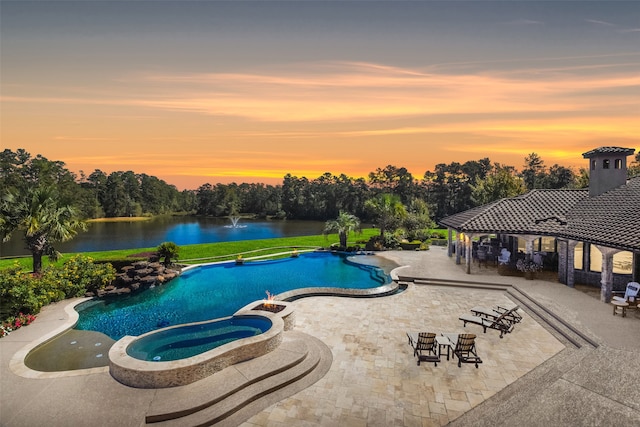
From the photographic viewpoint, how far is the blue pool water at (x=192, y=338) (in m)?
10.4

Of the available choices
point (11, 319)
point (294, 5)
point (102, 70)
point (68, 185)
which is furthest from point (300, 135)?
point (68, 185)

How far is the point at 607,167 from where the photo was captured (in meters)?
18.9

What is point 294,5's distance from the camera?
14.8 meters

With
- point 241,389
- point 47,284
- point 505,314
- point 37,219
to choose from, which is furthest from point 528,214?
point 37,219

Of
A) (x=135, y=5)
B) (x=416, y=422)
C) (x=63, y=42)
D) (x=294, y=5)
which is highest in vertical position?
(x=294, y=5)

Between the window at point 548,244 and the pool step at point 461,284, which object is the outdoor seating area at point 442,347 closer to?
the pool step at point 461,284

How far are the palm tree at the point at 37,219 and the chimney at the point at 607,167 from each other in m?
27.9

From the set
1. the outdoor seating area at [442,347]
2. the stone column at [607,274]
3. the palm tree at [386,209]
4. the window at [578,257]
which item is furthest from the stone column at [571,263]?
the palm tree at [386,209]

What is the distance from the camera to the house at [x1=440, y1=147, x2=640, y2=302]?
1360 cm

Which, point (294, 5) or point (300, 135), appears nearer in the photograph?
point (294, 5)

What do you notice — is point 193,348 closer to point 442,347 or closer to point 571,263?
point 442,347

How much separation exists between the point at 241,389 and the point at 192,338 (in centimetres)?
391

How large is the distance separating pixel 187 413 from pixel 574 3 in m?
21.4

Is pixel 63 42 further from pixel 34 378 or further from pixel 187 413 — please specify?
pixel 187 413
